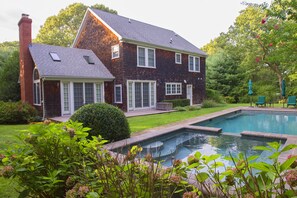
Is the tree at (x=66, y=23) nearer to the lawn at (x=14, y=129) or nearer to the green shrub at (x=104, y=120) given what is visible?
the lawn at (x=14, y=129)

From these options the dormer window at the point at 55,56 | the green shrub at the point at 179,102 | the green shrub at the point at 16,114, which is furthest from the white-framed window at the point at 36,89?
the green shrub at the point at 179,102

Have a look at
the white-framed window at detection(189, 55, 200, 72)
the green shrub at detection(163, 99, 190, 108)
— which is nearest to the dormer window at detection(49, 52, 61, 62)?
the green shrub at detection(163, 99, 190, 108)

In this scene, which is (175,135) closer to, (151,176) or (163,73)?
(151,176)

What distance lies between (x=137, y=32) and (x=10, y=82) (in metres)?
11.0

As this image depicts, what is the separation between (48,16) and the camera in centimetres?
3206

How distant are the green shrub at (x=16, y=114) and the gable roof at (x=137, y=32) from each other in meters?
Answer: 7.62

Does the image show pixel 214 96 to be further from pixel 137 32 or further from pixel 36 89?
pixel 36 89

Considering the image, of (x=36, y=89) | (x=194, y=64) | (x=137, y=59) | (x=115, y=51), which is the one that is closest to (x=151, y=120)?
(x=137, y=59)

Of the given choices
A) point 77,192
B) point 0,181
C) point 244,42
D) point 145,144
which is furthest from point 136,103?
point 244,42

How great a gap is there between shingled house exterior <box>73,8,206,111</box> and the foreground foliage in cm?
1345

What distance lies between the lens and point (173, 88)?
64.1 feet

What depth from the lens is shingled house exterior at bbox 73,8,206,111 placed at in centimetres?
1588

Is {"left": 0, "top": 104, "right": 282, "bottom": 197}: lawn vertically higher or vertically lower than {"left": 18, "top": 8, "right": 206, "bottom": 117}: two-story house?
lower

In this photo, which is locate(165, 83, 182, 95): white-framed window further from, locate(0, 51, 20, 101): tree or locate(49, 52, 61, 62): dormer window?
locate(0, 51, 20, 101): tree
